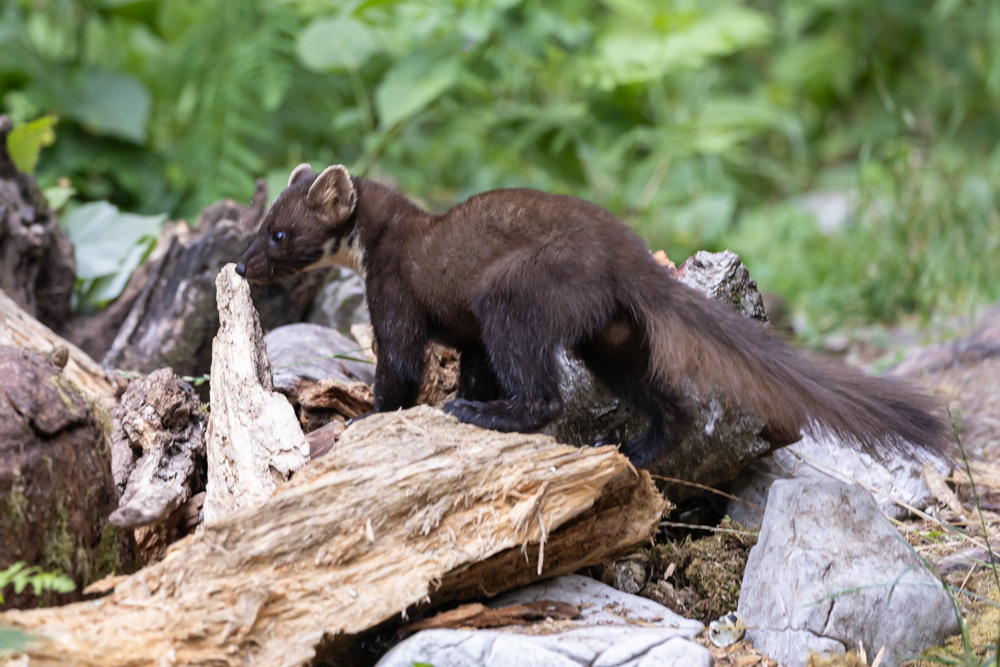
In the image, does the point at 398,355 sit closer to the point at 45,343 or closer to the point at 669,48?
the point at 45,343

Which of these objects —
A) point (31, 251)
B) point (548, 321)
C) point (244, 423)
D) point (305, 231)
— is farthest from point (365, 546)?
point (31, 251)

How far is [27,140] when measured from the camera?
552 centimetres

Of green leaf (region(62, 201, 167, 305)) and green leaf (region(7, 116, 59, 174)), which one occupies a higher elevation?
green leaf (region(7, 116, 59, 174))

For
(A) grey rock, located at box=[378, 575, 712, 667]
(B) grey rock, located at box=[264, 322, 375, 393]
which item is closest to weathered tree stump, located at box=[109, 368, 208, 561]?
(B) grey rock, located at box=[264, 322, 375, 393]

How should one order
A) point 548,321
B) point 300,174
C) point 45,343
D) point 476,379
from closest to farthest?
point 548,321 < point 476,379 < point 300,174 < point 45,343

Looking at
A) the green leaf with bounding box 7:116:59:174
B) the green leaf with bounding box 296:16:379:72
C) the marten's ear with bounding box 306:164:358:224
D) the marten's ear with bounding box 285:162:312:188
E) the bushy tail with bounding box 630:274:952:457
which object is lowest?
the bushy tail with bounding box 630:274:952:457

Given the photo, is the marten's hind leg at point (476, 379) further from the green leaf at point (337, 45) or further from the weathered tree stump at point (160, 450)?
the green leaf at point (337, 45)

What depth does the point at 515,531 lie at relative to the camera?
2.66 meters

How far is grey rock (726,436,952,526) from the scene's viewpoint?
143 inches

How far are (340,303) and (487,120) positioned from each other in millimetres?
2894

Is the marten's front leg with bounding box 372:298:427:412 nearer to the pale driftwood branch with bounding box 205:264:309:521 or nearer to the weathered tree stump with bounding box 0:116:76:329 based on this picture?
the pale driftwood branch with bounding box 205:264:309:521

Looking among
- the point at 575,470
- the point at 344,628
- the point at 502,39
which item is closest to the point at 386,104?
the point at 502,39

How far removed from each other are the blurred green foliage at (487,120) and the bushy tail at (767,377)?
12.6 feet

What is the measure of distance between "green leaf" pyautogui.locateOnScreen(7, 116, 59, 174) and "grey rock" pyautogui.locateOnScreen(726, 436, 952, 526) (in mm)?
4357
